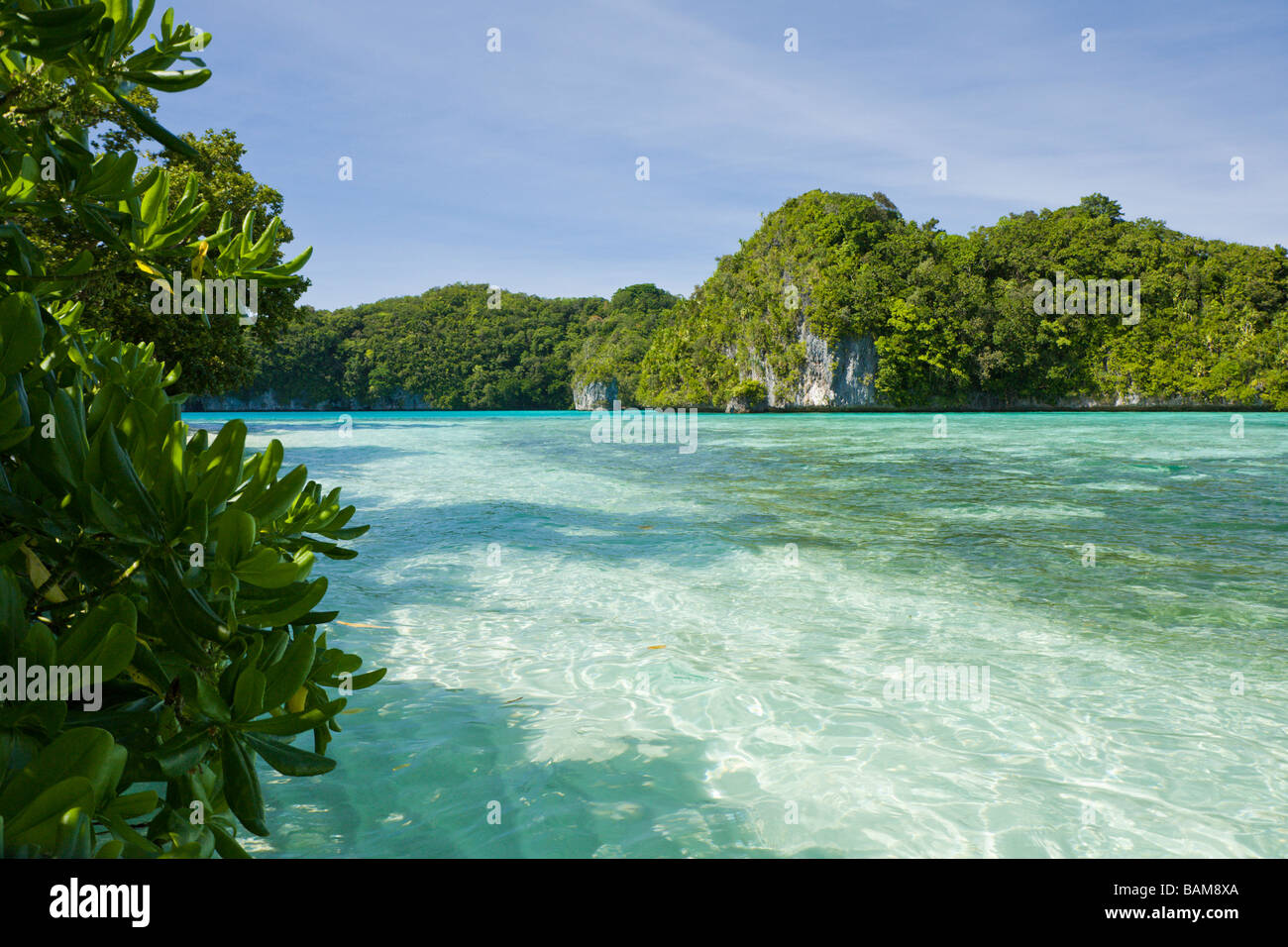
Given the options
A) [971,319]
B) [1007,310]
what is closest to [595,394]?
[971,319]

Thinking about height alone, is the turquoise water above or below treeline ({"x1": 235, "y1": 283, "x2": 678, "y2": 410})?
below

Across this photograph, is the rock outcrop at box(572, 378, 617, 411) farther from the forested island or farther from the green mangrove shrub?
the green mangrove shrub

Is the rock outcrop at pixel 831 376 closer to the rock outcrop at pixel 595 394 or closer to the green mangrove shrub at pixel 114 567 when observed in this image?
the rock outcrop at pixel 595 394

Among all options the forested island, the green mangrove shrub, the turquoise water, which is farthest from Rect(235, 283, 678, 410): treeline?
the green mangrove shrub

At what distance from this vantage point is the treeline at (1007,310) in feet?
186

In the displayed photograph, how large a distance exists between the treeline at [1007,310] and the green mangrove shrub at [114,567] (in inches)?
2425

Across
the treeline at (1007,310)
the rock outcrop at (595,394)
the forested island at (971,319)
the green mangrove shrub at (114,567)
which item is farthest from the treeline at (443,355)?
the green mangrove shrub at (114,567)

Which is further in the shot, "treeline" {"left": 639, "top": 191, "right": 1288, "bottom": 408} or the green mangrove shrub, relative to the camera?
"treeline" {"left": 639, "top": 191, "right": 1288, "bottom": 408}

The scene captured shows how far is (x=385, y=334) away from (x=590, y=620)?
84.7m

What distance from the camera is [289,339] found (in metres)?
80.1

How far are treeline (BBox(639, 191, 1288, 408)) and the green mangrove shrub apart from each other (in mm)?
61588

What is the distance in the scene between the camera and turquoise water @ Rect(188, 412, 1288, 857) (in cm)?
271
